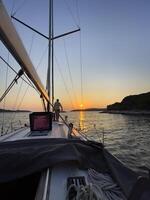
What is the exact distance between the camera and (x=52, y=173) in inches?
137

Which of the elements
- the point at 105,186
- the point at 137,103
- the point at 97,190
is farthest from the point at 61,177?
the point at 137,103

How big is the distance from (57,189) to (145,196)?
3.18ft

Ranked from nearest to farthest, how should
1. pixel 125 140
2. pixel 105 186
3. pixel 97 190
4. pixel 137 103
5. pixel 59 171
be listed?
pixel 97 190
pixel 105 186
pixel 59 171
pixel 125 140
pixel 137 103

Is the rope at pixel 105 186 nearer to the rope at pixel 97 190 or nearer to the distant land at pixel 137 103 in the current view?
the rope at pixel 97 190

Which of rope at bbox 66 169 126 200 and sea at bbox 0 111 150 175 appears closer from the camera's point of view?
rope at bbox 66 169 126 200

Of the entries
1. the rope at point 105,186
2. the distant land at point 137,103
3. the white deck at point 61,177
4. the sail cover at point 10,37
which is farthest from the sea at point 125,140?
the distant land at point 137,103

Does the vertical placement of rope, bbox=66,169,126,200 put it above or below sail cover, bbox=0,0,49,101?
below

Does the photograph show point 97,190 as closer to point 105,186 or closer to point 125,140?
point 105,186

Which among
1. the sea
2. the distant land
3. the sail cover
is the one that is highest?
the distant land

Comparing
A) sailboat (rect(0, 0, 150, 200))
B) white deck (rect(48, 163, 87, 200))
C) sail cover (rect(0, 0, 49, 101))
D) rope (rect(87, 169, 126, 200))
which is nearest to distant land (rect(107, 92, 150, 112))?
sailboat (rect(0, 0, 150, 200))

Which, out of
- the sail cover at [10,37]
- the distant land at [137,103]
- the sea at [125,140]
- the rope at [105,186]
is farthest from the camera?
the distant land at [137,103]

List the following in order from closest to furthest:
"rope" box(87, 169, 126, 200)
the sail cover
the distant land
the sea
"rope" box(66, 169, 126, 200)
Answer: "rope" box(66, 169, 126, 200) → "rope" box(87, 169, 126, 200) → the sail cover → the sea → the distant land

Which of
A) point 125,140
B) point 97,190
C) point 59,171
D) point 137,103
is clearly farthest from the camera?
point 137,103

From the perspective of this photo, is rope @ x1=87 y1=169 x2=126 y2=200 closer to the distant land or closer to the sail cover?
the sail cover
